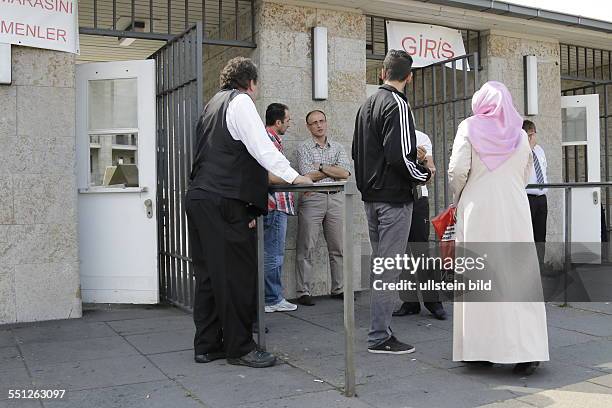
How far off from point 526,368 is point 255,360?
169 centimetres

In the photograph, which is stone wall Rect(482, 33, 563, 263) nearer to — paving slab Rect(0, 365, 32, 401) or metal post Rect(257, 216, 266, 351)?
metal post Rect(257, 216, 266, 351)

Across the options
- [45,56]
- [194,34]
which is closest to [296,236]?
[194,34]

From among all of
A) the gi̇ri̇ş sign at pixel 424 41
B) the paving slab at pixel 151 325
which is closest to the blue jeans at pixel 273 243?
the paving slab at pixel 151 325

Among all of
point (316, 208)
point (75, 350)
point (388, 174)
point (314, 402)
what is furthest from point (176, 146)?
point (314, 402)

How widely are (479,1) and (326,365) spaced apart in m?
4.51

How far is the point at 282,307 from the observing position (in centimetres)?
612

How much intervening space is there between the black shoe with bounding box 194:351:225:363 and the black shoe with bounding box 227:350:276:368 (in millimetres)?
142

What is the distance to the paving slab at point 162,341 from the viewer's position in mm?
4771

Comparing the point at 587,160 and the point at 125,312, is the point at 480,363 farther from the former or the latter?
the point at 587,160

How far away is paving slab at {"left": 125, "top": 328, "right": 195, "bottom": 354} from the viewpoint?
15.7 feet

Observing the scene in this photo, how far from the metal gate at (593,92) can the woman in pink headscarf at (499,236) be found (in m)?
5.87

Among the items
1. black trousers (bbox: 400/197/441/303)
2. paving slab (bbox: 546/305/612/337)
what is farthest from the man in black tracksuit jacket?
paving slab (bbox: 546/305/612/337)

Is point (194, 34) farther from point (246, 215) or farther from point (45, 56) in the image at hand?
point (246, 215)

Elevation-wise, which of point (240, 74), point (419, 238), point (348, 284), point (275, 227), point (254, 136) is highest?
point (240, 74)
